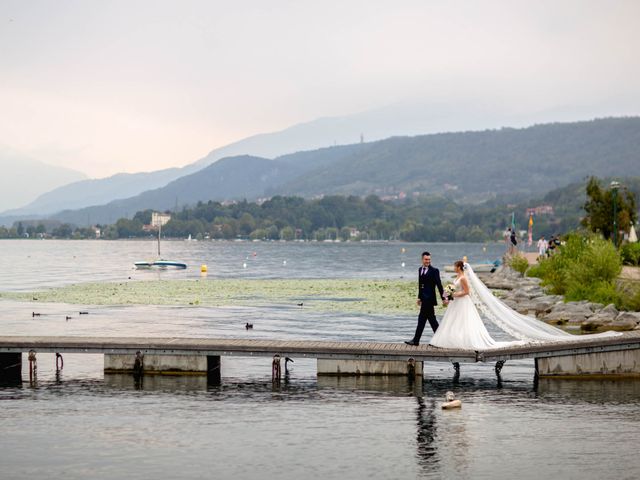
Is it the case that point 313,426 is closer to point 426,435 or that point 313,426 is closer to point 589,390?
point 426,435

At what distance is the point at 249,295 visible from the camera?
255 feet

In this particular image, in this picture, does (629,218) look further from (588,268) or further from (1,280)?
(1,280)

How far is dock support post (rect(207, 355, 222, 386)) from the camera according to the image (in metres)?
31.1

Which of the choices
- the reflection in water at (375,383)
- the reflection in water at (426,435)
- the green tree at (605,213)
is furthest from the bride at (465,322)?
the green tree at (605,213)

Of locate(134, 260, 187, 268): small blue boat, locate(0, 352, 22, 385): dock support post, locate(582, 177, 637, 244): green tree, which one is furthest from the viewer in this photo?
locate(134, 260, 187, 268): small blue boat

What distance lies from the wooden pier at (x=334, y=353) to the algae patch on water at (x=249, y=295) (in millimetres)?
29178

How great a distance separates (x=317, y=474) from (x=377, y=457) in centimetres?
186

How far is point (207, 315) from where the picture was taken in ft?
190

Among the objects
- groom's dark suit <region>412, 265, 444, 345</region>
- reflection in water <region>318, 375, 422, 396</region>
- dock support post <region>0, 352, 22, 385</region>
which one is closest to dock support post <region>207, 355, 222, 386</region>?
reflection in water <region>318, 375, 422, 396</region>

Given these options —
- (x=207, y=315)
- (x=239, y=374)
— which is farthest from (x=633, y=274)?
(x=239, y=374)

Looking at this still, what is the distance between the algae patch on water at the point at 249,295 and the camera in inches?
2657

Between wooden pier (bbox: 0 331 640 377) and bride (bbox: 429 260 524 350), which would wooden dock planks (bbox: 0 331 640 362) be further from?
bride (bbox: 429 260 524 350)

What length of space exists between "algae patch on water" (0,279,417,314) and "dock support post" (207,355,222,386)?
28902mm

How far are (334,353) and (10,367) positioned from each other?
36.1 ft
